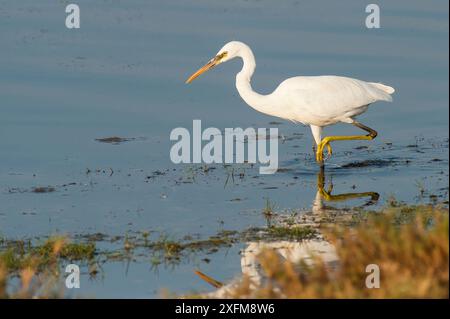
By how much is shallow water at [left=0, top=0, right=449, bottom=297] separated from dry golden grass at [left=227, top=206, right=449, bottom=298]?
1.62m

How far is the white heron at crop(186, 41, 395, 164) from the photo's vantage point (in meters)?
12.5

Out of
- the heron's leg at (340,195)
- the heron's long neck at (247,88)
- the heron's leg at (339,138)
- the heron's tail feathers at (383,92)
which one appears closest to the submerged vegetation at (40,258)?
the heron's leg at (340,195)

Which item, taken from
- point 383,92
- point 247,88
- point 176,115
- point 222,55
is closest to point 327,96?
point 383,92

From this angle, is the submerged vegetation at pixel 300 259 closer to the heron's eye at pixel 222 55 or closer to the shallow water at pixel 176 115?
the shallow water at pixel 176 115

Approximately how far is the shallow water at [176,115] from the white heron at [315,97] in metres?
0.62

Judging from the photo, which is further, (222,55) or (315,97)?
(222,55)

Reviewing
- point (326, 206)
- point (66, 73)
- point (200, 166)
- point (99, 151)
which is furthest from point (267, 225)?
point (66, 73)

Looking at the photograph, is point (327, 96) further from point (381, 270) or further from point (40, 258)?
point (381, 270)

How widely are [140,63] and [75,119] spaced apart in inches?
95.5

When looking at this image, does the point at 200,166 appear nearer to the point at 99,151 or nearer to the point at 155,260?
the point at 99,151

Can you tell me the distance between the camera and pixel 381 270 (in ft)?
22.6

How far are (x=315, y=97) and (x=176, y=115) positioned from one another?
2.75m

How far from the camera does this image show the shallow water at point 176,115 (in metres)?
10.7

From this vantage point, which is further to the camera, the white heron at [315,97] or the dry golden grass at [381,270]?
the white heron at [315,97]
